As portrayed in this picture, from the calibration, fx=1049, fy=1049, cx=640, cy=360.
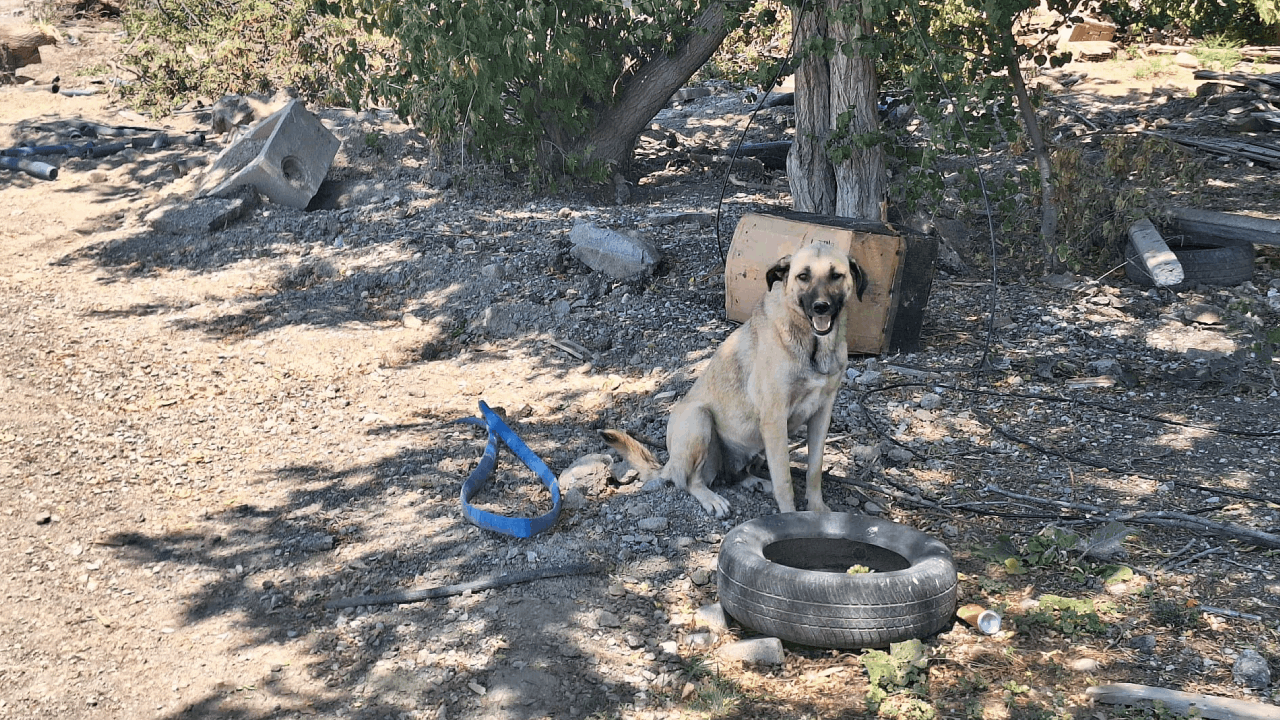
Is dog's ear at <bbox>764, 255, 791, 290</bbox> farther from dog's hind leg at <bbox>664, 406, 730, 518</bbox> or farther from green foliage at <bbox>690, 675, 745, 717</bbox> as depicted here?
green foliage at <bbox>690, 675, 745, 717</bbox>

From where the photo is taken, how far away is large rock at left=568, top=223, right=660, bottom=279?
8.41 m

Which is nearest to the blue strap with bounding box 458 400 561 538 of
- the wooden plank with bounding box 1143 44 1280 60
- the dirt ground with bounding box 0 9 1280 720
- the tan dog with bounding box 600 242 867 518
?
the dirt ground with bounding box 0 9 1280 720

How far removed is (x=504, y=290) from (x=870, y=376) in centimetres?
315

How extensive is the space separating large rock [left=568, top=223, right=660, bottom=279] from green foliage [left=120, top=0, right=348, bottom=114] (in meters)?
6.82

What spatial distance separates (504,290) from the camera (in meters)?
8.38

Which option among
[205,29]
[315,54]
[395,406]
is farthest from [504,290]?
[205,29]

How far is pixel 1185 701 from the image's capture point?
11.3ft

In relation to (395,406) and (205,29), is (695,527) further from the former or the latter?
(205,29)

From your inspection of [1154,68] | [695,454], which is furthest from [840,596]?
[1154,68]

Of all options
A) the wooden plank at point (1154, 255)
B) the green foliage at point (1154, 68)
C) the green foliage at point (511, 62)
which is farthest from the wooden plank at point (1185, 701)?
the green foliage at point (1154, 68)

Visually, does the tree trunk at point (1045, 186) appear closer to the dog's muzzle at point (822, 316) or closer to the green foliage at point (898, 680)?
the dog's muzzle at point (822, 316)

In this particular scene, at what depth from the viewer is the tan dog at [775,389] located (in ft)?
15.5

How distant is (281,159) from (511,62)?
318 cm

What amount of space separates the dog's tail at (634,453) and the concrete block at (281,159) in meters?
6.48
